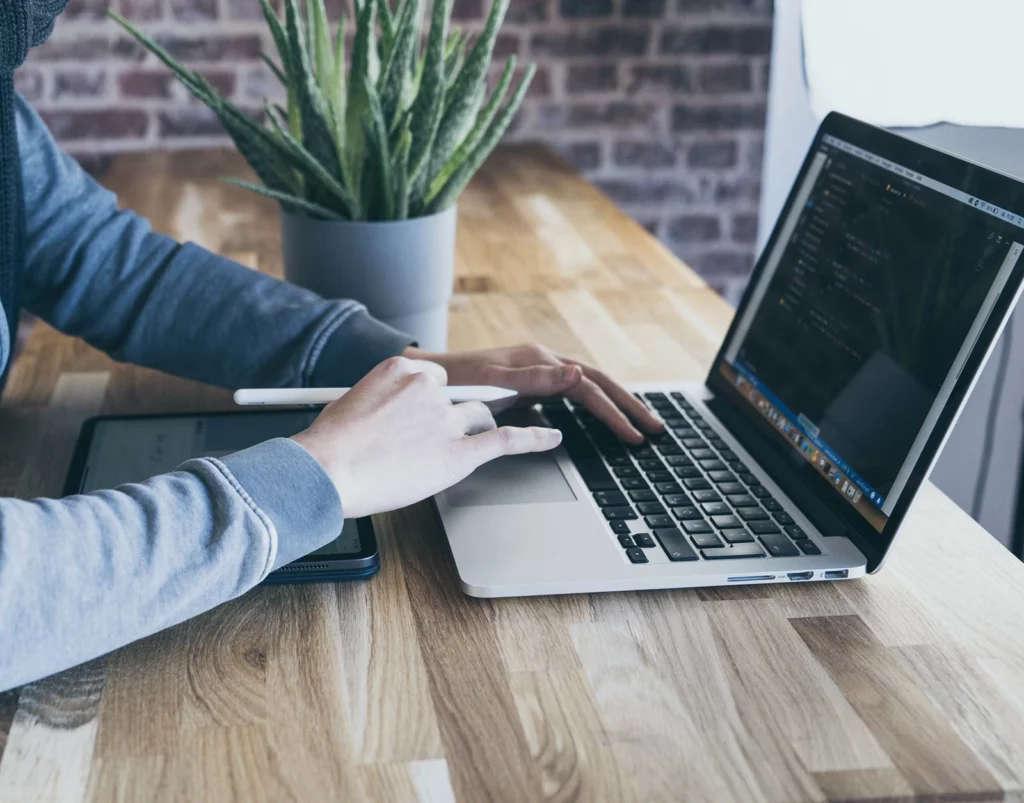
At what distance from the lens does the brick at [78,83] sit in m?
2.18

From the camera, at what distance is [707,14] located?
230cm

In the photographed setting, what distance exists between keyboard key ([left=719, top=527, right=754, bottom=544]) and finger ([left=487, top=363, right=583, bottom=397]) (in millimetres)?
217

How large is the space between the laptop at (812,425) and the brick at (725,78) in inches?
59.6

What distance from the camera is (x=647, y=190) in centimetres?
246

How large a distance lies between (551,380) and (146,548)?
406 millimetres

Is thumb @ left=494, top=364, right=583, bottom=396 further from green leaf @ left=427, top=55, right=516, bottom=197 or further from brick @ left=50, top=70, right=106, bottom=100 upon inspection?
brick @ left=50, top=70, right=106, bottom=100

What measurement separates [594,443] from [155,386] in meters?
0.47

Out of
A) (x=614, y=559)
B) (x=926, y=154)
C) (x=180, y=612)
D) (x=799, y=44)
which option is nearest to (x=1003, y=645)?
(x=614, y=559)

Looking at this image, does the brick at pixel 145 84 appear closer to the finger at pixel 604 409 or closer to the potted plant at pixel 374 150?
the potted plant at pixel 374 150

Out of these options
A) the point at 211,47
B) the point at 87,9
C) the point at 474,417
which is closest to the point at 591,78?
the point at 211,47

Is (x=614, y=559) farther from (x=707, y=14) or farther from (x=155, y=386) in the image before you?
(x=707, y=14)

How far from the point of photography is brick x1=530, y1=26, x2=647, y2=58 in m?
2.27

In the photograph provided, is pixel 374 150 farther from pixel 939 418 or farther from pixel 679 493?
pixel 939 418

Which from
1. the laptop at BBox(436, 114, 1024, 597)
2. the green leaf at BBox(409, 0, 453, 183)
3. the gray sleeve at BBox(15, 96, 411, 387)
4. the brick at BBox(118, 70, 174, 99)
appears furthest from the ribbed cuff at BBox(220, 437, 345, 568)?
the brick at BBox(118, 70, 174, 99)
